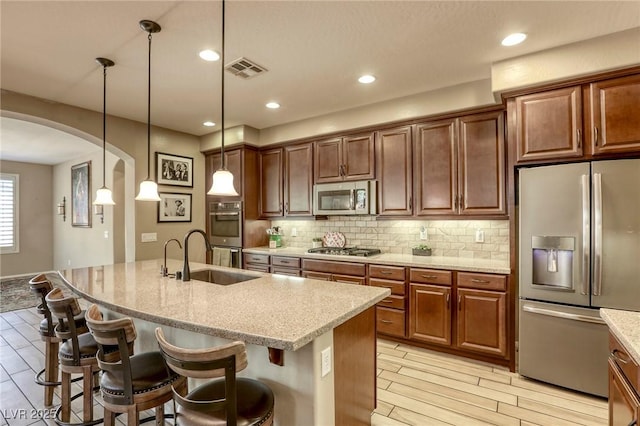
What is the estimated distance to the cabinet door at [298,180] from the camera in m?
4.49

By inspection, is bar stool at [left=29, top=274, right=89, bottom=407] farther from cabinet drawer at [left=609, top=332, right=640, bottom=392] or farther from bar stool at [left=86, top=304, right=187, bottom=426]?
Result: cabinet drawer at [left=609, top=332, right=640, bottom=392]

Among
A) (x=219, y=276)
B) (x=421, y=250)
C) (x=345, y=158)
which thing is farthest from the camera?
(x=345, y=158)

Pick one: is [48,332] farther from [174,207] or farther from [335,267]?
[174,207]

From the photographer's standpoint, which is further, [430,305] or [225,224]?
[225,224]

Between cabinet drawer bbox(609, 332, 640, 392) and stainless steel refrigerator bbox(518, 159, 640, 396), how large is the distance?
1.06 metres

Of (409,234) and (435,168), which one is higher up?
(435,168)

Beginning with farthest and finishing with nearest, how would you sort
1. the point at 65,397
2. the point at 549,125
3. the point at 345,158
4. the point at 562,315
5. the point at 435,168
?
the point at 345,158
the point at 435,168
the point at 549,125
the point at 562,315
the point at 65,397

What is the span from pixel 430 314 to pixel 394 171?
5.32ft

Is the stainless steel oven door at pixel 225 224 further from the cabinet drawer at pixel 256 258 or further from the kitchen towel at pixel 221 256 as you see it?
the cabinet drawer at pixel 256 258

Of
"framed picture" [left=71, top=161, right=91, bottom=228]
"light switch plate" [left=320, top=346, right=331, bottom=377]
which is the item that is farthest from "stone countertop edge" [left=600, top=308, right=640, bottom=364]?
"framed picture" [left=71, top=161, right=91, bottom=228]

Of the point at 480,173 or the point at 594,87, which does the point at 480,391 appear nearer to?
the point at 480,173

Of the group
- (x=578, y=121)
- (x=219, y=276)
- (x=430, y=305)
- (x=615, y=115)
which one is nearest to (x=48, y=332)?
(x=219, y=276)

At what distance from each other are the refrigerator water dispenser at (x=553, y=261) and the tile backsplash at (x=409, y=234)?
0.77 metres

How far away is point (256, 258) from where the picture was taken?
4613 mm
